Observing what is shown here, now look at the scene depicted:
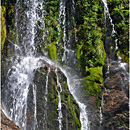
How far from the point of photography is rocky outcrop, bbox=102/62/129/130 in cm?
638

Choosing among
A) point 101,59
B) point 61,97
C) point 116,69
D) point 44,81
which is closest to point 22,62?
point 44,81

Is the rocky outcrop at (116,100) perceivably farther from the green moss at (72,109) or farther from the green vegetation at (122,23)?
the green moss at (72,109)

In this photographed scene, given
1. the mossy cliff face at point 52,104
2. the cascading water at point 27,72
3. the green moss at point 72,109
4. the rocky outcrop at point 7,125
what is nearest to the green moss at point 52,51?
the cascading water at point 27,72

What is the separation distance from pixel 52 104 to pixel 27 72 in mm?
1791

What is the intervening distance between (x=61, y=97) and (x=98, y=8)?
13.5 feet

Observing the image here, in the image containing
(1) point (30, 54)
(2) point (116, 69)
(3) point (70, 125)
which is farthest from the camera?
(1) point (30, 54)

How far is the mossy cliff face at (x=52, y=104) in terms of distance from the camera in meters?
5.95

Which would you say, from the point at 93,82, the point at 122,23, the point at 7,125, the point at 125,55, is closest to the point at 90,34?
the point at 122,23

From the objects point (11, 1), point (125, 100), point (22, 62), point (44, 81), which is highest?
point (11, 1)

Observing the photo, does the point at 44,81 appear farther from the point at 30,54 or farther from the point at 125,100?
the point at 125,100

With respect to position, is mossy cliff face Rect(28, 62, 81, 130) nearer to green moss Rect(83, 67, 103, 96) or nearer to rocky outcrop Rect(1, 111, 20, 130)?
green moss Rect(83, 67, 103, 96)

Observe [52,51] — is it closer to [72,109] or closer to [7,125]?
[72,109]

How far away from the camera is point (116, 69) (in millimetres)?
6883

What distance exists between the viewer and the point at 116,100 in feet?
21.5
